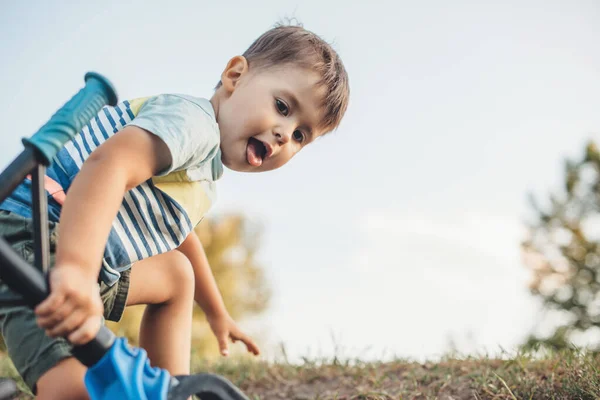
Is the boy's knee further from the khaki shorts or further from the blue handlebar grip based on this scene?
the blue handlebar grip

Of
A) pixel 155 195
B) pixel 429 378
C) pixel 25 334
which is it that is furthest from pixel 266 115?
pixel 429 378

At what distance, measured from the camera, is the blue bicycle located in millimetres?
1192

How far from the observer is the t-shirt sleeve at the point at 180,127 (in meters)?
1.64

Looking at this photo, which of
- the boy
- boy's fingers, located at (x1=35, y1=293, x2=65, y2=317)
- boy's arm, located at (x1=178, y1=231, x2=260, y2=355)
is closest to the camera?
boy's fingers, located at (x1=35, y1=293, x2=65, y2=317)

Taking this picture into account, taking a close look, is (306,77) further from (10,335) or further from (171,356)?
(10,335)

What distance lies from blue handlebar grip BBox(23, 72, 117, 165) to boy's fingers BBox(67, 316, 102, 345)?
344mm

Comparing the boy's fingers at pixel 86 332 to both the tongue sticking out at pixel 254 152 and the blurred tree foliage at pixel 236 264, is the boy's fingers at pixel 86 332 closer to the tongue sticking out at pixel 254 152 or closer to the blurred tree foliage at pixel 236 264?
the tongue sticking out at pixel 254 152

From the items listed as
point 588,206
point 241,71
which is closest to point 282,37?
point 241,71

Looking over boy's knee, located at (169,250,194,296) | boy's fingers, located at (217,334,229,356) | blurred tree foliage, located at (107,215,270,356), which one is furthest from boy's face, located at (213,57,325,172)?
blurred tree foliage, located at (107,215,270,356)

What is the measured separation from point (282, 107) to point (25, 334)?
1.12 meters

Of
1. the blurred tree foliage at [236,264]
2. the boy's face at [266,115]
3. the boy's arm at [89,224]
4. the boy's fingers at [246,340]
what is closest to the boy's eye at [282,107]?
the boy's face at [266,115]

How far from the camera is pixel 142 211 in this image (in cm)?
193

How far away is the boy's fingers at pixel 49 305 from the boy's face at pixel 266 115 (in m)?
1.04

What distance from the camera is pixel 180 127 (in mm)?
1699
